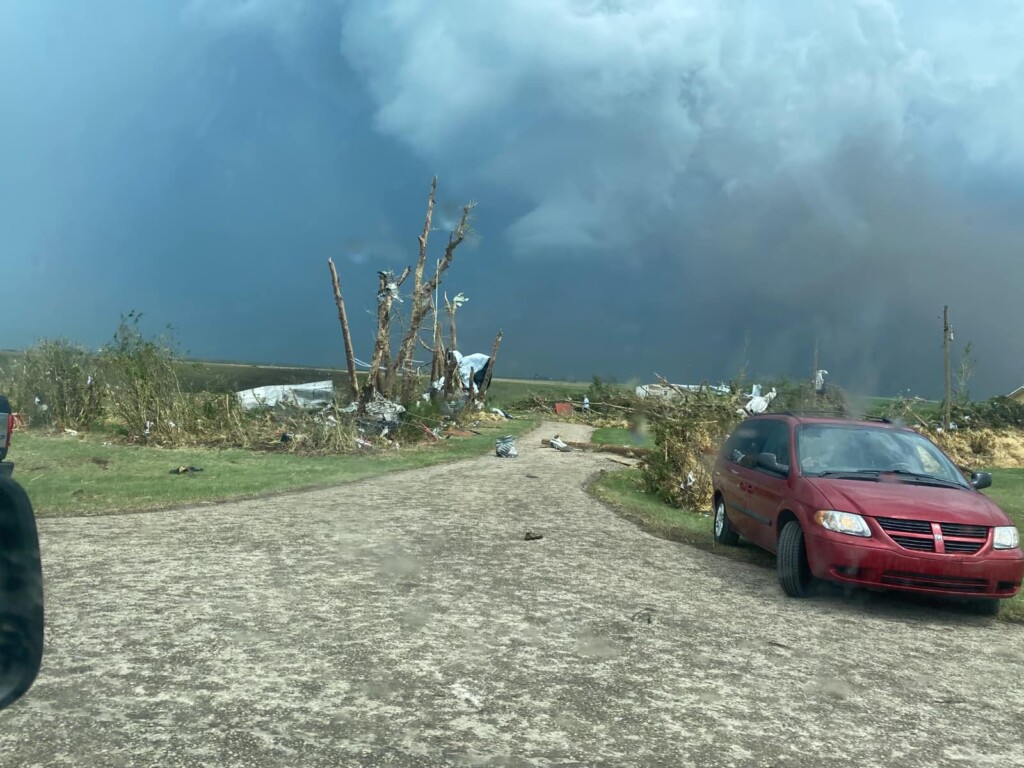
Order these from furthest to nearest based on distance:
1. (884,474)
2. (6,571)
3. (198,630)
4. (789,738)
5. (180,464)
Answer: (180,464) → (884,474) → (198,630) → (789,738) → (6,571)

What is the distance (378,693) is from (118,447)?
53.5 feet

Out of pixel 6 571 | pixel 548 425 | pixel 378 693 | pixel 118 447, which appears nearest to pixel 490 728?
pixel 378 693

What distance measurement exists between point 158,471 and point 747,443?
10.8 meters

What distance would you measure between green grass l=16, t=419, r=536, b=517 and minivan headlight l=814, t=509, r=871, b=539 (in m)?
8.58

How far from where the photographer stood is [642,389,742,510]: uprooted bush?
1411 cm

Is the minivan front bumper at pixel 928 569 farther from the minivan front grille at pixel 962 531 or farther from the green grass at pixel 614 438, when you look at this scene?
the green grass at pixel 614 438

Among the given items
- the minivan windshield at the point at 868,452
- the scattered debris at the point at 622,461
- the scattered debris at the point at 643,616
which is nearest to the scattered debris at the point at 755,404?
the scattered debris at the point at 622,461

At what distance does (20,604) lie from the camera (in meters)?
2.38

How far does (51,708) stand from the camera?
4.39 metres

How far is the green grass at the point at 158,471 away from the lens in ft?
40.5

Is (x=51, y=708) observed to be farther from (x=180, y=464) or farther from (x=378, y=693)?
(x=180, y=464)

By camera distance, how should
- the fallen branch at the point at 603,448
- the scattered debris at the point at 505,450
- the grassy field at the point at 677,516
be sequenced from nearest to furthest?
the grassy field at the point at 677,516
the scattered debris at the point at 505,450
the fallen branch at the point at 603,448

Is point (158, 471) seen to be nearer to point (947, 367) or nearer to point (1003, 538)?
point (1003, 538)

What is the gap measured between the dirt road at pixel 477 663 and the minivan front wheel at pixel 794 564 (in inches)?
7.2
